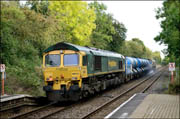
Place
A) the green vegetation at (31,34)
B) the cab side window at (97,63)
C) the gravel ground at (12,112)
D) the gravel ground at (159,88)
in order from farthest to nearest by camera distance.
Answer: the gravel ground at (159,88), the green vegetation at (31,34), the cab side window at (97,63), the gravel ground at (12,112)

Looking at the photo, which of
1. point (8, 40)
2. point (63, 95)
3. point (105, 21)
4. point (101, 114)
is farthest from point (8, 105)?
point (105, 21)

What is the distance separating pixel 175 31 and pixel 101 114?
40.1ft

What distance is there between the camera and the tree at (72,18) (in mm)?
25922

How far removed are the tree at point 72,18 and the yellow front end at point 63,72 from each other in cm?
1158

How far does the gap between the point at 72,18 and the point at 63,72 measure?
14588 millimetres

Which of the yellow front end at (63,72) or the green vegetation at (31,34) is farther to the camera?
the green vegetation at (31,34)

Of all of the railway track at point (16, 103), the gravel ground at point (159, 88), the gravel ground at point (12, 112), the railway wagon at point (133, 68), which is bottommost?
the gravel ground at point (12, 112)

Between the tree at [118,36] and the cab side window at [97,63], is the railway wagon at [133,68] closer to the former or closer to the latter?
the cab side window at [97,63]

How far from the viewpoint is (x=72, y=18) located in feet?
87.0

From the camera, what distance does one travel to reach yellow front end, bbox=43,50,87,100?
1278 cm

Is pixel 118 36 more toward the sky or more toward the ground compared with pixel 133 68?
more toward the sky

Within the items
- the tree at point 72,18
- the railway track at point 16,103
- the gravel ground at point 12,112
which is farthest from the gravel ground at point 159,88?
the gravel ground at point 12,112

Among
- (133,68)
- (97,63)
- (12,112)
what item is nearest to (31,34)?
(97,63)

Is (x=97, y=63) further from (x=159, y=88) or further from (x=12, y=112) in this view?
(x=159, y=88)
